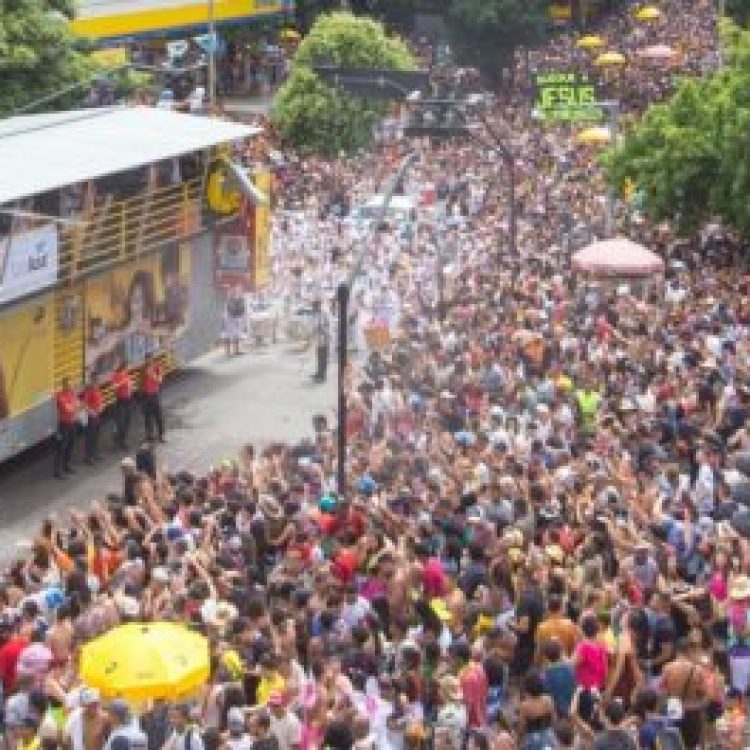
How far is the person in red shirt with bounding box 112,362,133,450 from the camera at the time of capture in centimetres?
2392

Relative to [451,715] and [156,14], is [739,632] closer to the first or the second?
[451,715]

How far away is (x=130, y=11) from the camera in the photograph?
53219 millimetres

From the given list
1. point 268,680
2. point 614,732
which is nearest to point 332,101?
point 268,680

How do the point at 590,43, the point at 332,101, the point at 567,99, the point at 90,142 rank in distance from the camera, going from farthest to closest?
the point at 590,43, the point at 332,101, the point at 567,99, the point at 90,142

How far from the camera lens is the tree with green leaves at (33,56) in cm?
3538

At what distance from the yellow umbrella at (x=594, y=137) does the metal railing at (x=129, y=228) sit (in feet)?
47.6

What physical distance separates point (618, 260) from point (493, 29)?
2996cm

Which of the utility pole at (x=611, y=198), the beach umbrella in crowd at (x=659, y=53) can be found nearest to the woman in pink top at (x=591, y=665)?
the utility pole at (x=611, y=198)

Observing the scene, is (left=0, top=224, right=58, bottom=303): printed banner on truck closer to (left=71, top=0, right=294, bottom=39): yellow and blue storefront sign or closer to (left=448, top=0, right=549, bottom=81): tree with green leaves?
(left=71, top=0, right=294, bottom=39): yellow and blue storefront sign

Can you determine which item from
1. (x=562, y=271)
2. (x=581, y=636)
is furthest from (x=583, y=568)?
(x=562, y=271)

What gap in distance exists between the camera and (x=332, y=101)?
4291cm

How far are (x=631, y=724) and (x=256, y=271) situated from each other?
53.3 feet

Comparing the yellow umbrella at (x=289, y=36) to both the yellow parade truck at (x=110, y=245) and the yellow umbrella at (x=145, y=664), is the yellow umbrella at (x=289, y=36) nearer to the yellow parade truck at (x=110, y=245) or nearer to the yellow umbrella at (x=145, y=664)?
the yellow parade truck at (x=110, y=245)

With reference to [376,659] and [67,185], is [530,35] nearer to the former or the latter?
[67,185]
